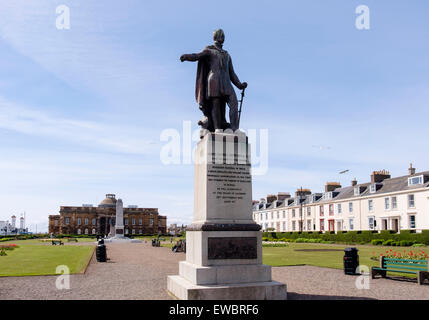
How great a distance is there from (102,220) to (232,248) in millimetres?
120149

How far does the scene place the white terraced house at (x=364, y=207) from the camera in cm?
4922

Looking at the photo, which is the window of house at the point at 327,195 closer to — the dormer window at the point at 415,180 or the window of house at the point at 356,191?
the window of house at the point at 356,191

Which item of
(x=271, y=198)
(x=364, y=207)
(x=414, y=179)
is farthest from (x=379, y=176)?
(x=271, y=198)

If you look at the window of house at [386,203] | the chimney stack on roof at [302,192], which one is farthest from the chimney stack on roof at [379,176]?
the chimney stack on roof at [302,192]

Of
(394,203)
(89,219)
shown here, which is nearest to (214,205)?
(394,203)

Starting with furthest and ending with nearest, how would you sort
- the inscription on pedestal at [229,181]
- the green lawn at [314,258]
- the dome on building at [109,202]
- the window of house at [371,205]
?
the dome on building at [109,202] < the window of house at [371,205] < the green lawn at [314,258] < the inscription on pedestal at [229,181]

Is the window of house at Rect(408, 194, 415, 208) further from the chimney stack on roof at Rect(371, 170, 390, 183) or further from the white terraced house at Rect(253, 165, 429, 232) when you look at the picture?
the chimney stack on roof at Rect(371, 170, 390, 183)

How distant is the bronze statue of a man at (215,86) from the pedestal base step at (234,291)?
442 cm

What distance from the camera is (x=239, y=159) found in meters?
10.4

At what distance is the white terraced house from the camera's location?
1938 inches
